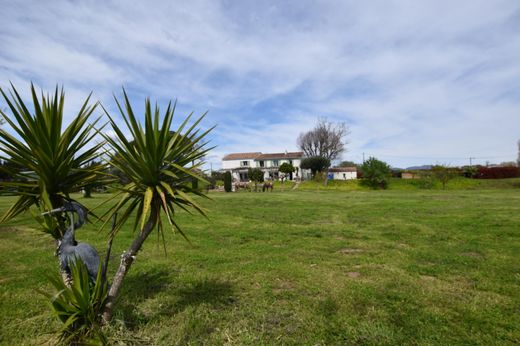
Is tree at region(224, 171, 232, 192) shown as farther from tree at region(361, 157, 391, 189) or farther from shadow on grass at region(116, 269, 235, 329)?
shadow on grass at region(116, 269, 235, 329)

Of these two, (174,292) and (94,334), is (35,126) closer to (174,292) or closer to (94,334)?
(94,334)

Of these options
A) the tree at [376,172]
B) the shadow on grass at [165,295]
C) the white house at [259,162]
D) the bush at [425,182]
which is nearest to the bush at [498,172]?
the bush at [425,182]

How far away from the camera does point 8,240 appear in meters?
7.97

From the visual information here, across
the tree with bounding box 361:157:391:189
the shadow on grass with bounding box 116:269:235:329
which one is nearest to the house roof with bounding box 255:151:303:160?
the tree with bounding box 361:157:391:189

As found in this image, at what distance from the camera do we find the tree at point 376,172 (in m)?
40.4

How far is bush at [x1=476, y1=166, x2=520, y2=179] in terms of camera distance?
42719mm

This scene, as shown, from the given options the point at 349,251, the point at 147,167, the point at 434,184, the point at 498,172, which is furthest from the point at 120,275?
the point at 498,172

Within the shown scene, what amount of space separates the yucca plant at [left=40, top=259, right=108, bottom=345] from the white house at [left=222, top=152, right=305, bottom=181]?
6304cm

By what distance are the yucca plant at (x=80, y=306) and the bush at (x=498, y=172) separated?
2179 inches

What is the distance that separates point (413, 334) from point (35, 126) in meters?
4.58

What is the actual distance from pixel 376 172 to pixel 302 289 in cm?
3964

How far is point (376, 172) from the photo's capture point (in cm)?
4031

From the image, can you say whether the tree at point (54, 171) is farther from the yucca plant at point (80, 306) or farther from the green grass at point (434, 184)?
the green grass at point (434, 184)

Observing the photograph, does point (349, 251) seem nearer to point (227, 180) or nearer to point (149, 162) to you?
point (149, 162)
